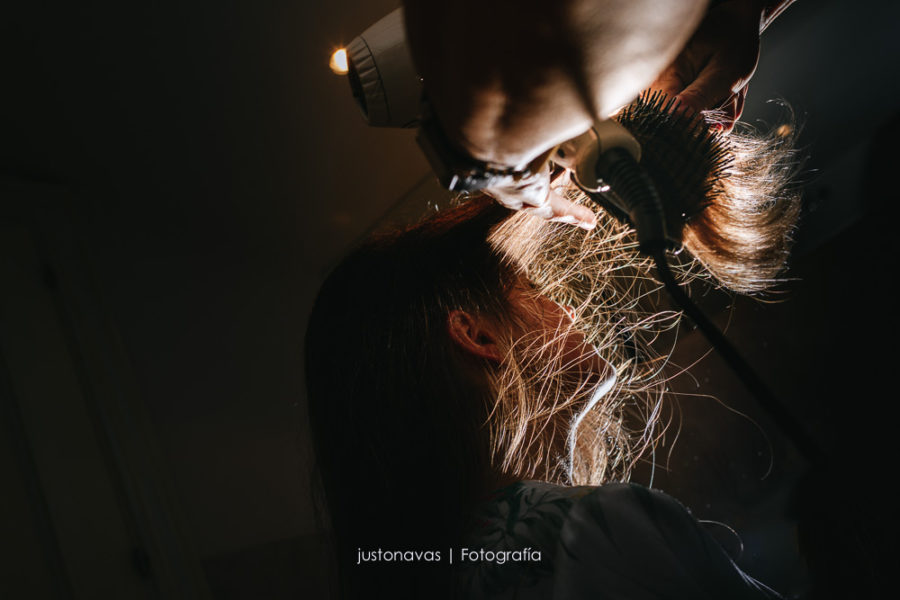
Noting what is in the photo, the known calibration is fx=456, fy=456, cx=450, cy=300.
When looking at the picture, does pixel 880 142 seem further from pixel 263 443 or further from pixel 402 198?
pixel 263 443

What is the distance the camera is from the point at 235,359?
1.66 m

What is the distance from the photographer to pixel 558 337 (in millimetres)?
671

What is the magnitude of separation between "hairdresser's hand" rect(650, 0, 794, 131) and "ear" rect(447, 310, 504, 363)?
35 cm

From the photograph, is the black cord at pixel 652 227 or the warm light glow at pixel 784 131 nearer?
the black cord at pixel 652 227

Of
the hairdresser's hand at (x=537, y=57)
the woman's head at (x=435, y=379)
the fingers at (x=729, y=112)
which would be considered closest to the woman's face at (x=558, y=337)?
the woman's head at (x=435, y=379)

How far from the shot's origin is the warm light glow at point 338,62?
1074 mm

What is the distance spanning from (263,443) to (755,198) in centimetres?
158

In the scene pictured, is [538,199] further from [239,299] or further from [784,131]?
[239,299]

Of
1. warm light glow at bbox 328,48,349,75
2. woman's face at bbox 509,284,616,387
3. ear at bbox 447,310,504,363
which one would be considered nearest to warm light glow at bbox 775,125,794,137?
woman's face at bbox 509,284,616,387

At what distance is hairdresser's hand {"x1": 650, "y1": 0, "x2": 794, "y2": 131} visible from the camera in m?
0.42

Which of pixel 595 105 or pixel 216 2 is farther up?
pixel 216 2

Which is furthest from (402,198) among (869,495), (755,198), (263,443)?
(869,495)

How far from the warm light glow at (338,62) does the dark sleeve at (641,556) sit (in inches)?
42.4

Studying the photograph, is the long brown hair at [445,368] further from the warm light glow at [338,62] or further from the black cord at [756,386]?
the warm light glow at [338,62]
